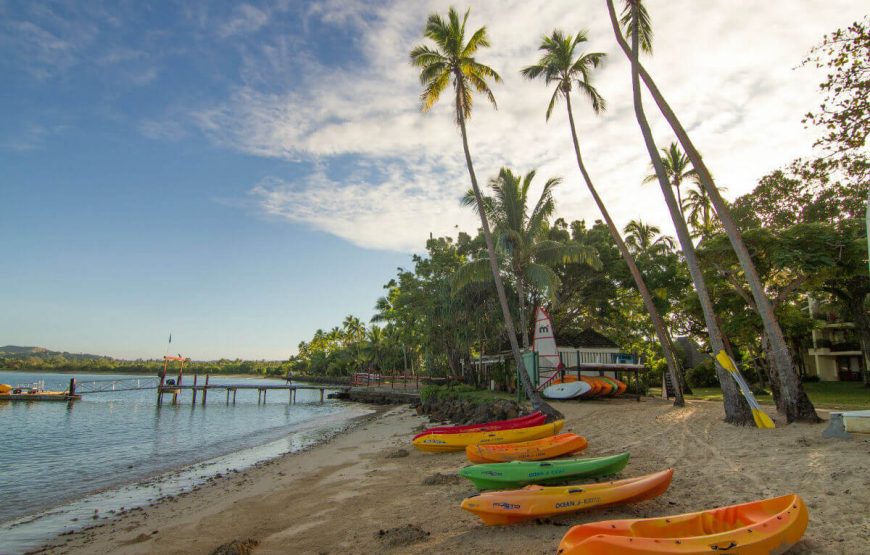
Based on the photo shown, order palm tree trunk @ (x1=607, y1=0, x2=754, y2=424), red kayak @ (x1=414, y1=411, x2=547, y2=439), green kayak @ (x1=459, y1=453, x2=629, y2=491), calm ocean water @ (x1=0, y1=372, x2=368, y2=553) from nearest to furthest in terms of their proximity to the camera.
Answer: green kayak @ (x1=459, y1=453, x2=629, y2=491)
calm ocean water @ (x1=0, y1=372, x2=368, y2=553)
palm tree trunk @ (x1=607, y1=0, x2=754, y2=424)
red kayak @ (x1=414, y1=411, x2=547, y2=439)

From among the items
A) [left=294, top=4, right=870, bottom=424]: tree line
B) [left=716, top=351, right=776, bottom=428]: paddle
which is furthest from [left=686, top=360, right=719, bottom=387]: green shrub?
[left=716, top=351, right=776, bottom=428]: paddle

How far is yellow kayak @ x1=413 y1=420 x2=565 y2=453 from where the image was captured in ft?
37.9

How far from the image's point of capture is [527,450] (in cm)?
943

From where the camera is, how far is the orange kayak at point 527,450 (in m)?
9.25

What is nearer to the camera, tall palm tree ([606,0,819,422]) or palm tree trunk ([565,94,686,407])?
tall palm tree ([606,0,819,422])

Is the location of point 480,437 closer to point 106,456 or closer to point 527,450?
point 527,450

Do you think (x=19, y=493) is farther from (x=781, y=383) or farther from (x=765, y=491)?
(x=781, y=383)

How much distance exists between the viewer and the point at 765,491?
19.9 ft

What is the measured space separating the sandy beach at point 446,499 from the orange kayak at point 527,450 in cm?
57

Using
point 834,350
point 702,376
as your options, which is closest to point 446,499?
point 702,376

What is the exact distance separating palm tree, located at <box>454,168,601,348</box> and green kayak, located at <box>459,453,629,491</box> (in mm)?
12743

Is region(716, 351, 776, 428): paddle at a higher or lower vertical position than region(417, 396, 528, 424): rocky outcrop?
higher

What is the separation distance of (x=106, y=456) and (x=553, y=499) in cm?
1898

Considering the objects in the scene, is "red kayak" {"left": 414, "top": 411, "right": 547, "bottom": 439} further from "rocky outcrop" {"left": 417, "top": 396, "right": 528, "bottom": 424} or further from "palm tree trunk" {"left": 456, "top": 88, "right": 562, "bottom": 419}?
"rocky outcrop" {"left": 417, "top": 396, "right": 528, "bottom": 424}
